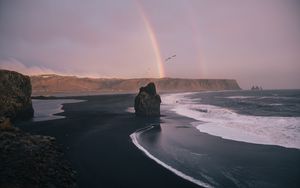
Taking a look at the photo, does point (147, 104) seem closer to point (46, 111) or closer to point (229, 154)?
point (46, 111)

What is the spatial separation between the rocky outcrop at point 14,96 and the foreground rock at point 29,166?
2046cm

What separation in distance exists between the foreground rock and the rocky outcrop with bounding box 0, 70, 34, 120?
20.5m

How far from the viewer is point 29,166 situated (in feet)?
45.4

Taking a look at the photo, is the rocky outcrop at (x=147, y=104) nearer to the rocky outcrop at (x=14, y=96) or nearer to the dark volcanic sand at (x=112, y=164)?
the rocky outcrop at (x=14, y=96)

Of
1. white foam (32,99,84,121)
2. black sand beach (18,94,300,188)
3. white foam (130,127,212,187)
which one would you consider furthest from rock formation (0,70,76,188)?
white foam (32,99,84,121)

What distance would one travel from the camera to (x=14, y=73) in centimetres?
4103

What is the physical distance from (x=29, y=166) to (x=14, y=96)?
2849 centimetres

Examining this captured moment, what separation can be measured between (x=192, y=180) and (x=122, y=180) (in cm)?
Answer: 381

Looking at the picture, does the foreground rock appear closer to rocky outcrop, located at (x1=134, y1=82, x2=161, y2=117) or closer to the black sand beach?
the black sand beach

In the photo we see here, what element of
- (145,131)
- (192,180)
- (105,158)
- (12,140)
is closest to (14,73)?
(145,131)

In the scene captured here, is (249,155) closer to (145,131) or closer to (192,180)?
(192,180)

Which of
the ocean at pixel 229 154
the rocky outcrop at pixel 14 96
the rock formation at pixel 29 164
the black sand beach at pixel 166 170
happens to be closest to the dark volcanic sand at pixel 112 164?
the black sand beach at pixel 166 170

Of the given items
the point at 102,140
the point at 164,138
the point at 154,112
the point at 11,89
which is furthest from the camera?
the point at 154,112

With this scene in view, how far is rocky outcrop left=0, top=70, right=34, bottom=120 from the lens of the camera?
1449 inches
